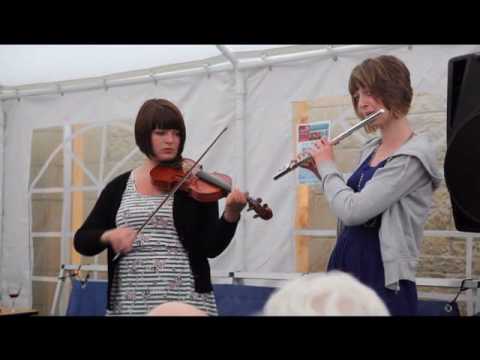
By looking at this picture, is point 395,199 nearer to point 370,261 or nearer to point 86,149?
point 370,261

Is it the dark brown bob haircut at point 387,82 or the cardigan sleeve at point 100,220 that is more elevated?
the dark brown bob haircut at point 387,82

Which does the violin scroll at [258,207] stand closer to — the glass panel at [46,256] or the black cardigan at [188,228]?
the black cardigan at [188,228]

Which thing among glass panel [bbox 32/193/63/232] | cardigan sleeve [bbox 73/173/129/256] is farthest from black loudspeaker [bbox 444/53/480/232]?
glass panel [bbox 32/193/63/232]

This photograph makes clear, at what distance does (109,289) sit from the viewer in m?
1.57

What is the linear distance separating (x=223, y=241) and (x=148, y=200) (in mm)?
277

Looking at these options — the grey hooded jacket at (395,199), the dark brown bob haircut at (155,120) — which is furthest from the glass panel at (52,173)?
the grey hooded jacket at (395,199)

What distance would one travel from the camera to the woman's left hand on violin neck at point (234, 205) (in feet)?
5.08

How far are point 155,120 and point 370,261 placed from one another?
0.78 meters

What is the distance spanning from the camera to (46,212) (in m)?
1.77

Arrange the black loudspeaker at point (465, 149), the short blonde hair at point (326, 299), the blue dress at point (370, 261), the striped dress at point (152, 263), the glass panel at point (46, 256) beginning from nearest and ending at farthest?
the short blonde hair at point (326, 299) < the black loudspeaker at point (465, 149) < the blue dress at point (370, 261) < the striped dress at point (152, 263) < the glass panel at point (46, 256)

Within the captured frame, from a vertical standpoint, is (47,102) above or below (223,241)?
above

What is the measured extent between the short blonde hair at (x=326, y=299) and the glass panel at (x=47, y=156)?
1242 millimetres
